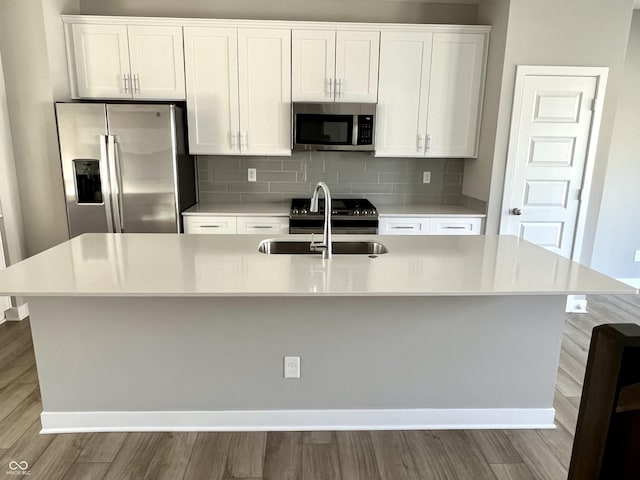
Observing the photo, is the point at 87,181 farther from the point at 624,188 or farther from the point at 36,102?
the point at 624,188

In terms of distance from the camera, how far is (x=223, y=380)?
7.00ft

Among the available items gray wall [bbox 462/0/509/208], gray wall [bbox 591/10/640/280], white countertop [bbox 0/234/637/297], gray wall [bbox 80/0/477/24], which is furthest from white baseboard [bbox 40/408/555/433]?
gray wall [bbox 80/0/477/24]

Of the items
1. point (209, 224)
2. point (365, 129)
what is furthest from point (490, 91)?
point (209, 224)

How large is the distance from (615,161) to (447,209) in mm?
1824

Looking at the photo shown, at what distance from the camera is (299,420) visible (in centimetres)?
218

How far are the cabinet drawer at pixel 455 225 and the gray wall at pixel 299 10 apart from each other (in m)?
1.88

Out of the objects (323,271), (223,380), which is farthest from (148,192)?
(323,271)

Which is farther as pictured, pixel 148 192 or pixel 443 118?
pixel 443 118

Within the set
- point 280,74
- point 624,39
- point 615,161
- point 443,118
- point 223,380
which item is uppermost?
point 624,39

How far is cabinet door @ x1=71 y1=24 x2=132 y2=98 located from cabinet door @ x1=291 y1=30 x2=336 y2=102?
1430mm

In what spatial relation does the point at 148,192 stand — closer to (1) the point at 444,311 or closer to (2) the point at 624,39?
(1) the point at 444,311

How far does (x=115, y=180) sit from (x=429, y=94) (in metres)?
2.77

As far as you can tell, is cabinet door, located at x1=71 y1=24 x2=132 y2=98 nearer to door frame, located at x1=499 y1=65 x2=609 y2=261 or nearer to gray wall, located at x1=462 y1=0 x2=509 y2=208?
gray wall, located at x1=462 y1=0 x2=509 y2=208

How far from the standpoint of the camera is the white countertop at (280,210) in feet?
12.0
